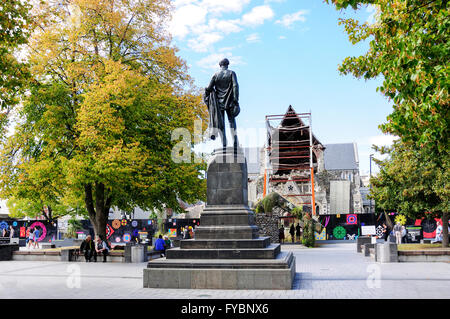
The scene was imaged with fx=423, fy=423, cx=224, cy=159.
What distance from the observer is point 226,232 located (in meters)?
10.8

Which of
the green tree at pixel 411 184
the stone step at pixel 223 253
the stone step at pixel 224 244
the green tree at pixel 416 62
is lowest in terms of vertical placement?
the stone step at pixel 223 253

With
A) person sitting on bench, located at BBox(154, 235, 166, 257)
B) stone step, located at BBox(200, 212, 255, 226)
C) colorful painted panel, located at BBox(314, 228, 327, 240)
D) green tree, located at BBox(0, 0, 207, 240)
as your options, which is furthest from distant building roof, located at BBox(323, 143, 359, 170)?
stone step, located at BBox(200, 212, 255, 226)

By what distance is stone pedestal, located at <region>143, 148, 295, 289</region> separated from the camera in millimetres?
9477

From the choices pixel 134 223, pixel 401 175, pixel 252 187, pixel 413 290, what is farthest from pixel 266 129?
pixel 413 290

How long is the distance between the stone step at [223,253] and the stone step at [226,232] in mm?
566

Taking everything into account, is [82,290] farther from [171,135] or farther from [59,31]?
[59,31]

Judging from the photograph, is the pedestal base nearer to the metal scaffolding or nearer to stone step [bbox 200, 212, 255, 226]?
stone step [bbox 200, 212, 255, 226]

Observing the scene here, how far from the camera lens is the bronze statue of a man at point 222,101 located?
39.7 feet

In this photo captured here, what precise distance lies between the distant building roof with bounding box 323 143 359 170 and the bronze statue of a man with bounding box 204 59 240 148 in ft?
226

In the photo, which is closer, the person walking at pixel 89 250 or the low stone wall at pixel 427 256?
the low stone wall at pixel 427 256

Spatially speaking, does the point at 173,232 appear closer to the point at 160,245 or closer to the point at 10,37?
the point at 160,245

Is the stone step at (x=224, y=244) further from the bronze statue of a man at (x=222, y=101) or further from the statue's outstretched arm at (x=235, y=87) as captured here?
the statue's outstretched arm at (x=235, y=87)

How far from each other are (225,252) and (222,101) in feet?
14.4

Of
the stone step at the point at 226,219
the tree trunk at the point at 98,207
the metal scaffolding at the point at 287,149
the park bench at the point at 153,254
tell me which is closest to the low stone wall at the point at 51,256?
the park bench at the point at 153,254
